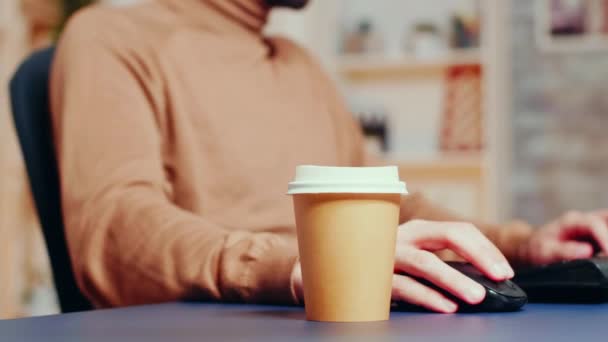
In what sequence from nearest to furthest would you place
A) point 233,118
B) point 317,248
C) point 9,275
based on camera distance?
point 317,248, point 233,118, point 9,275

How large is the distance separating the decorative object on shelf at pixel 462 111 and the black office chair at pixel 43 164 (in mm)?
2262

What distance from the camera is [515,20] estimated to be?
11.1 ft

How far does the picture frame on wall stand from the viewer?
10.5 feet

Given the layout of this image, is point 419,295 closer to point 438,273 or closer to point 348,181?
point 438,273

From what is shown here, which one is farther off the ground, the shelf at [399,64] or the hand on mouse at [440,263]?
the hand on mouse at [440,263]

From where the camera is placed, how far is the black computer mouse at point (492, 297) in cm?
59

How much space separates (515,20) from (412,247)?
296 centimetres

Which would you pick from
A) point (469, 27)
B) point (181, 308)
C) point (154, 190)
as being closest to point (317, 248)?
point (181, 308)

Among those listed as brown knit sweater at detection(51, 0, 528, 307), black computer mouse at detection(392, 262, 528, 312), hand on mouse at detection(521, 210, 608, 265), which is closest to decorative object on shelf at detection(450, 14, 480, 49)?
brown knit sweater at detection(51, 0, 528, 307)

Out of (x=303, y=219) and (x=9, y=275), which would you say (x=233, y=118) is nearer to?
(x=303, y=219)

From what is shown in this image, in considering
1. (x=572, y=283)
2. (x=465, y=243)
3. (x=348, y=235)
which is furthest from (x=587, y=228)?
(x=348, y=235)

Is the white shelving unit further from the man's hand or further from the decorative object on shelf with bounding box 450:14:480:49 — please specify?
the man's hand

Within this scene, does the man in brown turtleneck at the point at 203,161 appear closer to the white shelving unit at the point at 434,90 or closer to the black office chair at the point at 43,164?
the black office chair at the point at 43,164

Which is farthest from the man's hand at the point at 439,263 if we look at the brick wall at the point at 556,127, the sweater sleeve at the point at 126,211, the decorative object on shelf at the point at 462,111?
the brick wall at the point at 556,127
